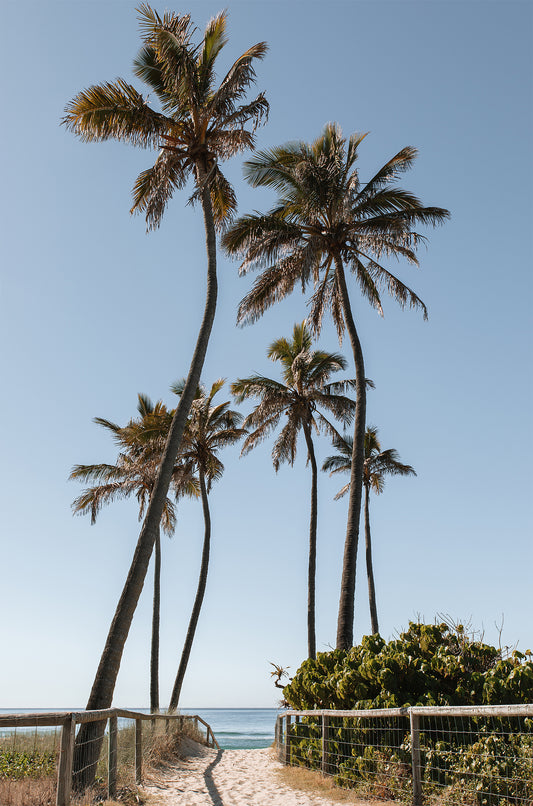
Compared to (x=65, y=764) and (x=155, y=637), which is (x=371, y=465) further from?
(x=65, y=764)

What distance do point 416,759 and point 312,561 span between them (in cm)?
1452

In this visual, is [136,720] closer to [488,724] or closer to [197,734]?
[488,724]

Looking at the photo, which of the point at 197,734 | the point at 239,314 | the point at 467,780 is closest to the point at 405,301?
the point at 239,314

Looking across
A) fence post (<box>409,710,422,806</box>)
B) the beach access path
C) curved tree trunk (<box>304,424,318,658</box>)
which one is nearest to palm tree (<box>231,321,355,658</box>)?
curved tree trunk (<box>304,424,318,658</box>)

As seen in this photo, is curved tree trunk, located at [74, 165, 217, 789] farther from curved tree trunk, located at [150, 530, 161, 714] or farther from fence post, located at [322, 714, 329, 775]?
curved tree trunk, located at [150, 530, 161, 714]

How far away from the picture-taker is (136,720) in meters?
8.90

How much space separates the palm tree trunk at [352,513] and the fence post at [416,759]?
19.9 feet

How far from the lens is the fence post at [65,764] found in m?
4.93

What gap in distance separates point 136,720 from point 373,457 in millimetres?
21981

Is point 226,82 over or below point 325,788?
over

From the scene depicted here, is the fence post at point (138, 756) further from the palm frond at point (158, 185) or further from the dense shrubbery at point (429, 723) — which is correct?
the palm frond at point (158, 185)

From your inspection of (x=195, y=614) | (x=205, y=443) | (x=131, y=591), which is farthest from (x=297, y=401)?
(x=131, y=591)

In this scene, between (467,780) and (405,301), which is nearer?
(467,780)

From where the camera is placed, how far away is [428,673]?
7.62 metres
